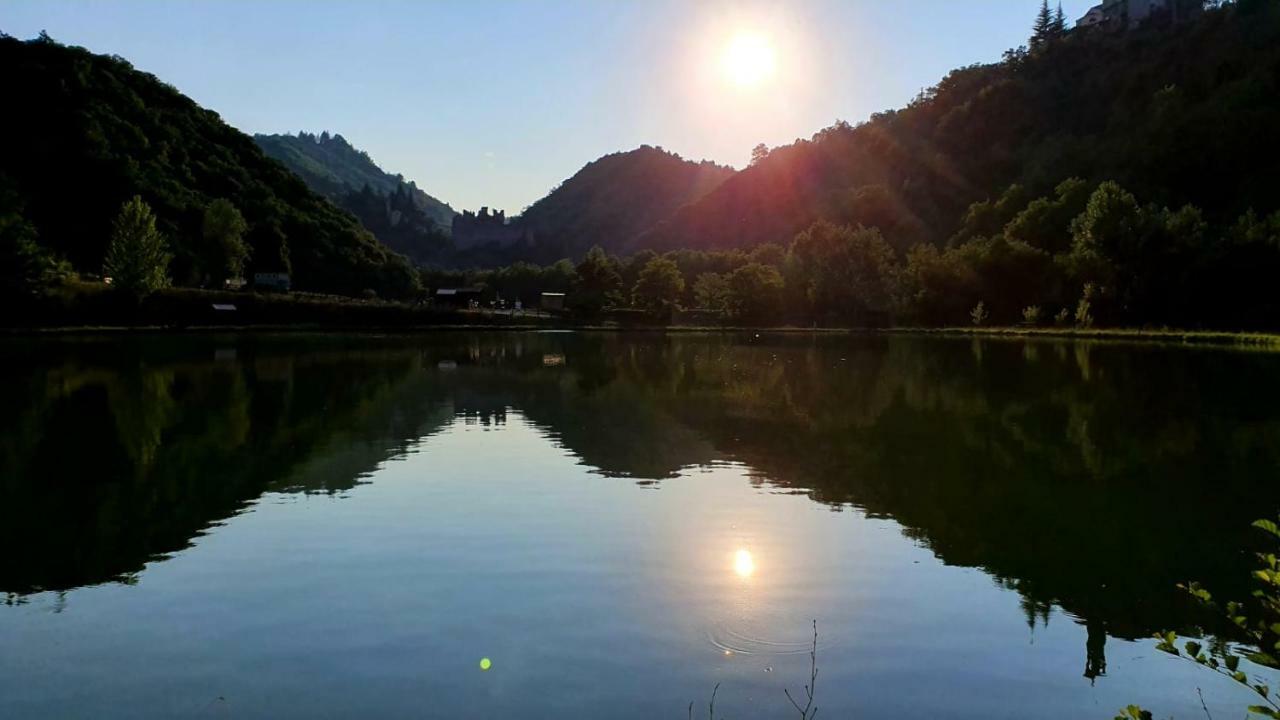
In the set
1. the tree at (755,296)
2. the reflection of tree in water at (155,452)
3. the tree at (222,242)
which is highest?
the tree at (222,242)

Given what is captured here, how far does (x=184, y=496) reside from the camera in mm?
20719

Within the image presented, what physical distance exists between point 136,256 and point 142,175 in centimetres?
4807

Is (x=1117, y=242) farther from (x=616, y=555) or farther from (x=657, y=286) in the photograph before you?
(x=616, y=555)

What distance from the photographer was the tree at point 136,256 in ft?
347

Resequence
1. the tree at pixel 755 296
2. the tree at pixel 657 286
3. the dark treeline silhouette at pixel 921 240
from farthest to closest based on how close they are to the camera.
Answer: the tree at pixel 657 286, the tree at pixel 755 296, the dark treeline silhouette at pixel 921 240

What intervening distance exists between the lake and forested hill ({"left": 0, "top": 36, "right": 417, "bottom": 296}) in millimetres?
95866

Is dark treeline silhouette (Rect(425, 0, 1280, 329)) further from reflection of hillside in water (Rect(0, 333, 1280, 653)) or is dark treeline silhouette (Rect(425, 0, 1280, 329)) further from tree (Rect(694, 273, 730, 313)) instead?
reflection of hillside in water (Rect(0, 333, 1280, 653))

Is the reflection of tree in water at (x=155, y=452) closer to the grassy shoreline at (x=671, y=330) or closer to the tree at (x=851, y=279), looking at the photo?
the grassy shoreline at (x=671, y=330)

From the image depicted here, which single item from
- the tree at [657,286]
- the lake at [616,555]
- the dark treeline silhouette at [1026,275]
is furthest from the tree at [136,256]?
the lake at [616,555]

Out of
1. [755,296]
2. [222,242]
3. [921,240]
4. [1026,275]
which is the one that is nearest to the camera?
[1026,275]

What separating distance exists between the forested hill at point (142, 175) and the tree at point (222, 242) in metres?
1.73

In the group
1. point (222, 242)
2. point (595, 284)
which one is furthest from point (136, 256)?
point (595, 284)

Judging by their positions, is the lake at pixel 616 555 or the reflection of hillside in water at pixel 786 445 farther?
the reflection of hillside in water at pixel 786 445

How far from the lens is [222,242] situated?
470 ft
